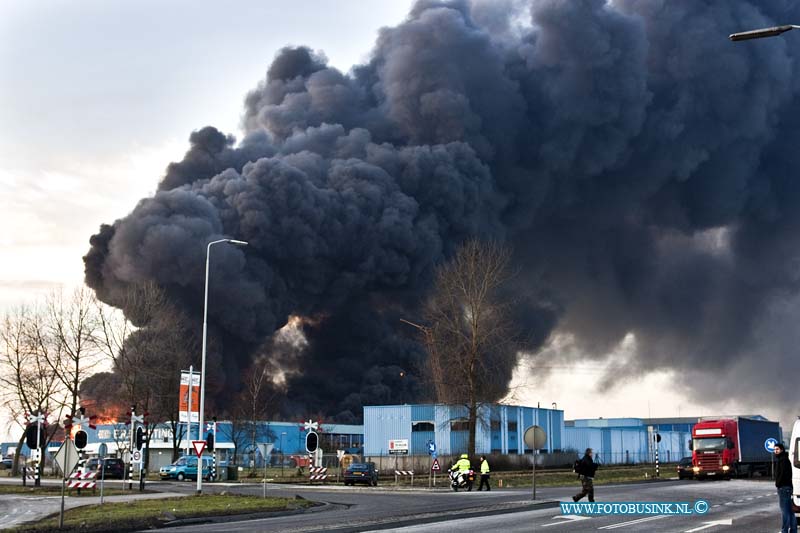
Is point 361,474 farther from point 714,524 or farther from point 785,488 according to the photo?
point 785,488

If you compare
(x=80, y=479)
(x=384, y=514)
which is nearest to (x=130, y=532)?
(x=384, y=514)

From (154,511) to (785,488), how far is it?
16575mm

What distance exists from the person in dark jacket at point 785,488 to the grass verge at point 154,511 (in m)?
13.9

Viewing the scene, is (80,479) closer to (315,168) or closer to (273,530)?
(273,530)

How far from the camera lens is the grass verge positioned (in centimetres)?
2119

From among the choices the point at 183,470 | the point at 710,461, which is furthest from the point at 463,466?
the point at 183,470

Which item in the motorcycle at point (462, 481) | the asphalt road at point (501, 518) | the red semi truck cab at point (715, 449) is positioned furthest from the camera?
the red semi truck cab at point (715, 449)

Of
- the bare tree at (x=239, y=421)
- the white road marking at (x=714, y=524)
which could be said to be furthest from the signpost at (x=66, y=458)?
the bare tree at (x=239, y=421)

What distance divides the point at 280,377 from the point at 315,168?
2509cm

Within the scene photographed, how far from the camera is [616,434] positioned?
93.5 meters

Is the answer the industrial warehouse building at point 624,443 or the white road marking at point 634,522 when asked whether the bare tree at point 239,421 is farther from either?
the white road marking at point 634,522

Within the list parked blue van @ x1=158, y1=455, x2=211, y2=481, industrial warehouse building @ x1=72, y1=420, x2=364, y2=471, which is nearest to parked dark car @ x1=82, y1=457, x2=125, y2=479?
parked blue van @ x1=158, y1=455, x2=211, y2=481

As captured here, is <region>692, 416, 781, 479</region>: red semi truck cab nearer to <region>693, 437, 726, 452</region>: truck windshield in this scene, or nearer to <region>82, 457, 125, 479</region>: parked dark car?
<region>693, 437, 726, 452</region>: truck windshield

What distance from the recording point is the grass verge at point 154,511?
834 inches
